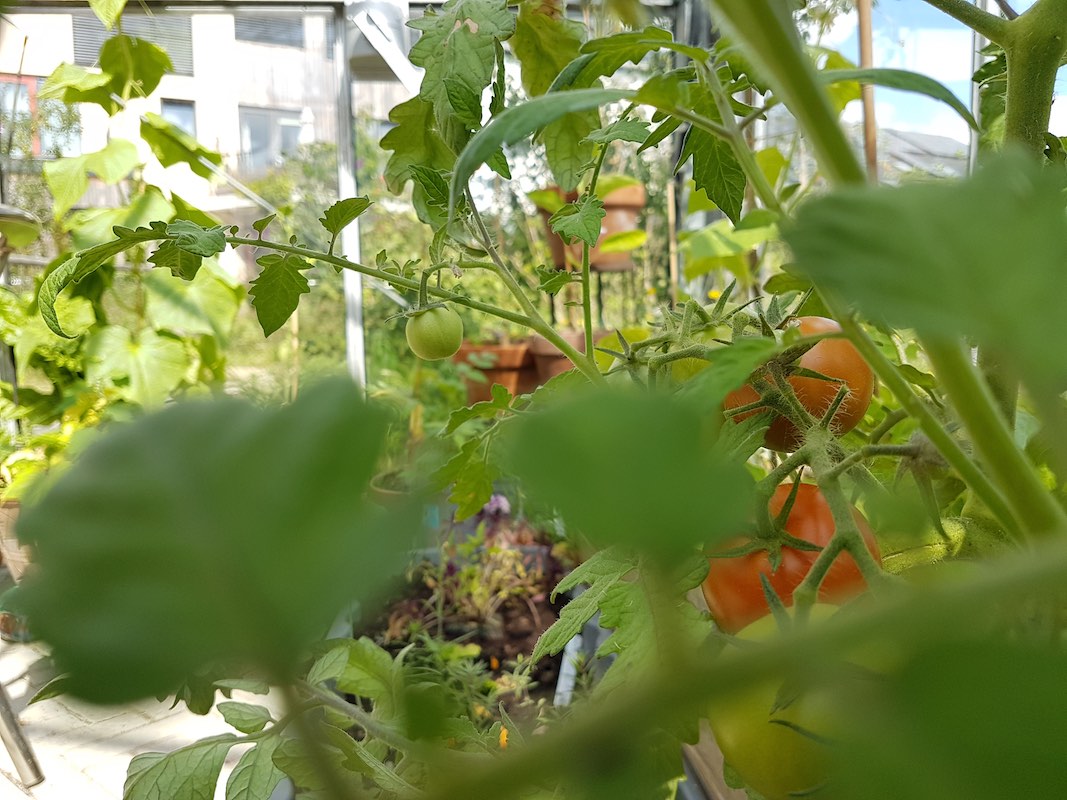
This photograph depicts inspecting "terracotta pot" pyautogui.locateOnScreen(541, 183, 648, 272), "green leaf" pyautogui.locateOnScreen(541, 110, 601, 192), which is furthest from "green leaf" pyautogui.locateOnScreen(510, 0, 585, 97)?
"terracotta pot" pyautogui.locateOnScreen(541, 183, 648, 272)

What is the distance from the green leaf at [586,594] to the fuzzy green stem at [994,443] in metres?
0.13

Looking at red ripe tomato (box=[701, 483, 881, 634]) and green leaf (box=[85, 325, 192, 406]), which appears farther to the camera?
green leaf (box=[85, 325, 192, 406])

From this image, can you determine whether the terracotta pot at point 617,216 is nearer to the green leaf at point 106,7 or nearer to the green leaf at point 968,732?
the green leaf at point 106,7

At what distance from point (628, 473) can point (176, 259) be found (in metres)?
0.29

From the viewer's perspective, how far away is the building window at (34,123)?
1.84 m

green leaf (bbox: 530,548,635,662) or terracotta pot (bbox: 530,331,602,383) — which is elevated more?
green leaf (bbox: 530,548,635,662)

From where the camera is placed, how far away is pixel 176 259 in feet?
0.94

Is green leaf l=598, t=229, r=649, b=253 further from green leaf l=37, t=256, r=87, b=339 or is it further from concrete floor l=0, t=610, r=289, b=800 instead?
green leaf l=37, t=256, r=87, b=339

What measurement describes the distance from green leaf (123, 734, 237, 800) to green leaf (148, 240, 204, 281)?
0.20 meters

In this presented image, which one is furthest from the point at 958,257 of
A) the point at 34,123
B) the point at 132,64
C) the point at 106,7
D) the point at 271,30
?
the point at 34,123

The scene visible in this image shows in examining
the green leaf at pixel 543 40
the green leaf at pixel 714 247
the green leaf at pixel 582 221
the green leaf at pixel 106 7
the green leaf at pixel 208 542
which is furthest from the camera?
the green leaf at pixel 714 247

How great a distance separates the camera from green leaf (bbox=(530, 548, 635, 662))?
23 cm

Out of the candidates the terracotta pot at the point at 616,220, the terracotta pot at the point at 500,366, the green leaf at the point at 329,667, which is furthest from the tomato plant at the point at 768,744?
the terracotta pot at the point at 500,366

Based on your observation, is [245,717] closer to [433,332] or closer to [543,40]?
[433,332]
